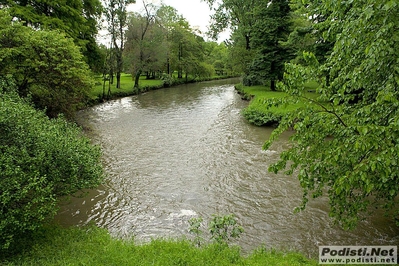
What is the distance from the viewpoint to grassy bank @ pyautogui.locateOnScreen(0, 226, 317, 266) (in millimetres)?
5297

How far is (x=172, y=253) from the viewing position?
570 cm

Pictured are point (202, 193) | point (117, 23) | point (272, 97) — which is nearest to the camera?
point (272, 97)

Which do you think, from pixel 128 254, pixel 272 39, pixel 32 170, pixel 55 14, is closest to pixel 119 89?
pixel 55 14

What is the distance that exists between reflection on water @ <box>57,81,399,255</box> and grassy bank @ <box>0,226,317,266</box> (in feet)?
3.30

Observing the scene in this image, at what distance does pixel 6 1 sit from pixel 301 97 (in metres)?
21.1

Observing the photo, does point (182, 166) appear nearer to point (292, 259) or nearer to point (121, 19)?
point (292, 259)

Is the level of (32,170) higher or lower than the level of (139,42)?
lower

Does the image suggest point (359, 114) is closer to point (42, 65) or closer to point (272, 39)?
point (42, 65)

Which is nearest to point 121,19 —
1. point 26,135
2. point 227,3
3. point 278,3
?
point 227,3

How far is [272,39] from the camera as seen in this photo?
2500 centimetres

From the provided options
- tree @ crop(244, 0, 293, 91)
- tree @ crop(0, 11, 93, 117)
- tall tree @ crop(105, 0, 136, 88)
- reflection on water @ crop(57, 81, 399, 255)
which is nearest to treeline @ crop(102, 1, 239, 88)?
tall tree @ crop(105, 0, 136, 88)

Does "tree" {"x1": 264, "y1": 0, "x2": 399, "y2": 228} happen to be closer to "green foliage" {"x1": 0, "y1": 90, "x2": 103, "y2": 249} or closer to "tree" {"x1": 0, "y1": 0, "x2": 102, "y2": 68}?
"green foliage" {"x1": 0, "y1": 90, "x2": 103, "y2": 249}

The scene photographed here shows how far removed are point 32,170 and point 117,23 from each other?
29896 mm
